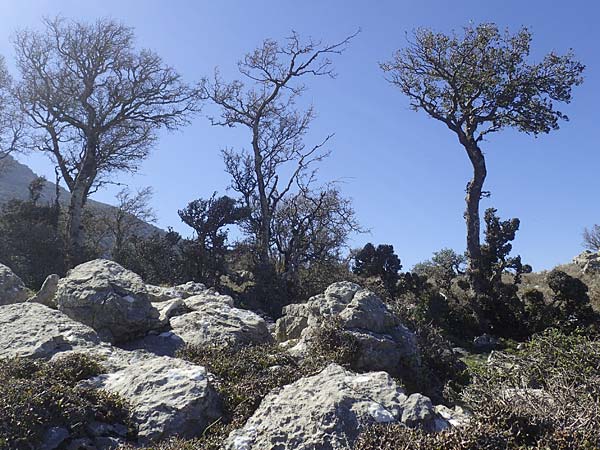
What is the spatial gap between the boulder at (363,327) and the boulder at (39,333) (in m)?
2.78

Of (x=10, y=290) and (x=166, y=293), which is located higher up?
(x=166, y=293)

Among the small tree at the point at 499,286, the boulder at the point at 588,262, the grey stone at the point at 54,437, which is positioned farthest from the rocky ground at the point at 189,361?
the boulder at the point at 588,262

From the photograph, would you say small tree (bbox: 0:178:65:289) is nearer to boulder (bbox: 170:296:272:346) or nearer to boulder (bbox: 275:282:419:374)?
boulder (bbox: 170:296:272:346)

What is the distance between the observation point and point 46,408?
4566 millimetres

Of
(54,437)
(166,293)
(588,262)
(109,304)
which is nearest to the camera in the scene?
(54,437)

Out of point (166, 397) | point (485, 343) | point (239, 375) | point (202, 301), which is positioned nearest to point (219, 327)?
point (202, 301)

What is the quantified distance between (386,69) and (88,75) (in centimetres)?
1176

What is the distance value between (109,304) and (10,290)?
3.20m

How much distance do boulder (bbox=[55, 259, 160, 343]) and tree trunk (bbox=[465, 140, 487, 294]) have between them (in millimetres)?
11879

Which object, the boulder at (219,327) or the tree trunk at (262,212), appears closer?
the boulder at (219,327)

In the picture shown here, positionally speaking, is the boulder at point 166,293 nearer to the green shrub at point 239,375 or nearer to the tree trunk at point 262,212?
the green shrub at point 239,375

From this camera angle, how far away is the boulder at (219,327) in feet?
24.8

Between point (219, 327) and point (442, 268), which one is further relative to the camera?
point (442, 268)

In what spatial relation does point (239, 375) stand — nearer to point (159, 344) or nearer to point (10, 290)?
point (159, 344)
